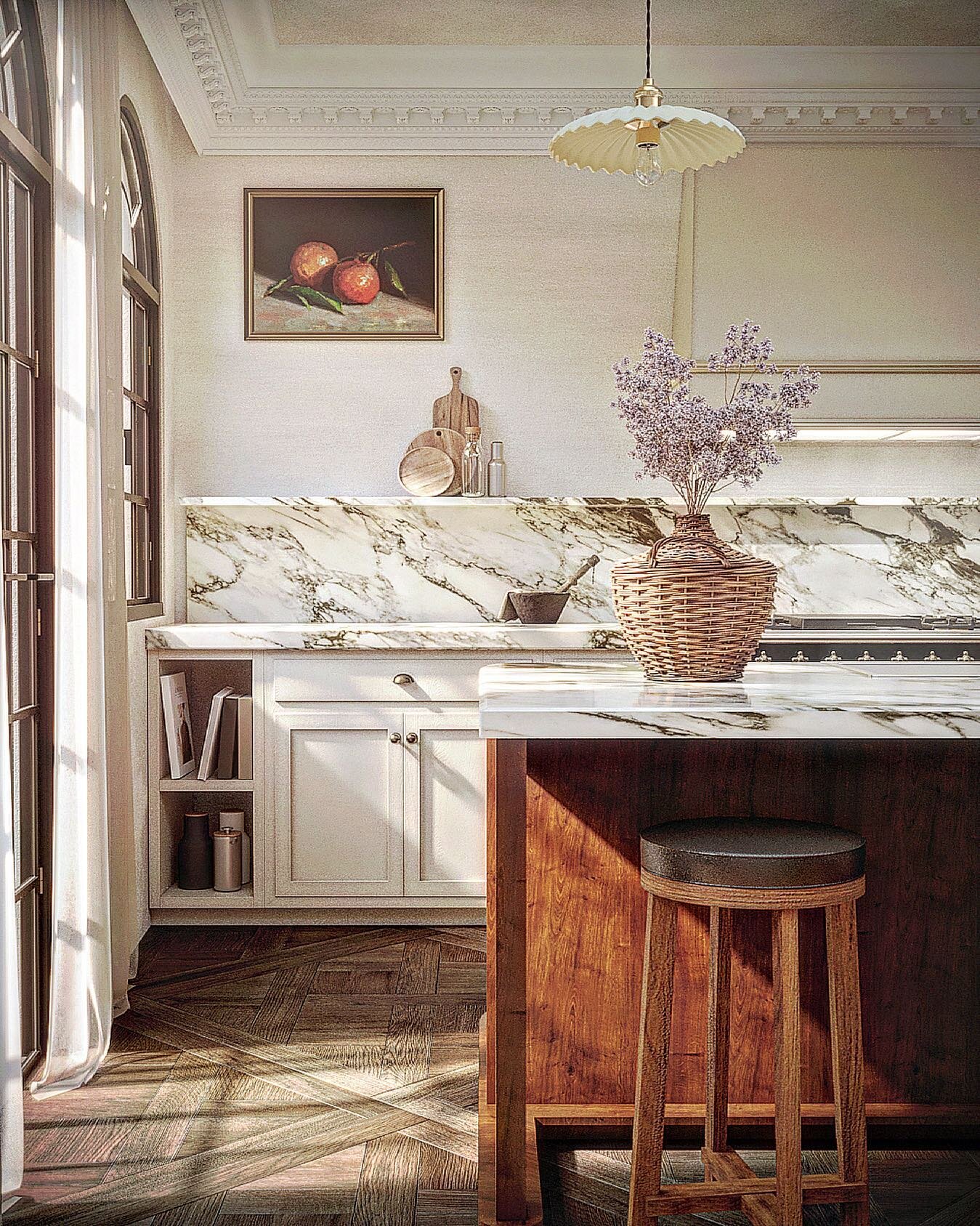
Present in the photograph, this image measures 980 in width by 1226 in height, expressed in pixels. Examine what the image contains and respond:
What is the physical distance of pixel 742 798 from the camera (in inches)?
80.2

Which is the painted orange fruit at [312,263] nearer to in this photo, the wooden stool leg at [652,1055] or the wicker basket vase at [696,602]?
the wicker basket vase at [696,602]

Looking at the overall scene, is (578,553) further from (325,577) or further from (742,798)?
(742,798)

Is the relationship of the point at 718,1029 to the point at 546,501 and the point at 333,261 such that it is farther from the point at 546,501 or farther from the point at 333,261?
the point at 333,261

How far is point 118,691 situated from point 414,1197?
1397mm

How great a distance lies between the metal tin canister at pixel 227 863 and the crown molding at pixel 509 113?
2423 millimetres

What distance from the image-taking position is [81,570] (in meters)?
2.58

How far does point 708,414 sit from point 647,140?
0.77m

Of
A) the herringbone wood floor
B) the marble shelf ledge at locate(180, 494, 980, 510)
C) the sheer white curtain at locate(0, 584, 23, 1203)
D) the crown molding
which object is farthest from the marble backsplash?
the sheer white curtain at locate(0, 584, 23, 1203)

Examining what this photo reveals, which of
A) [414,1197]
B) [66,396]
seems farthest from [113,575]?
[414,1197]

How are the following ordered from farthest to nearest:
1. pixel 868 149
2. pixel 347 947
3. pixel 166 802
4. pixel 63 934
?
1. pixel 868 149
2. pixel 166 802
3. pixel 347 947
4. pixel 63 934

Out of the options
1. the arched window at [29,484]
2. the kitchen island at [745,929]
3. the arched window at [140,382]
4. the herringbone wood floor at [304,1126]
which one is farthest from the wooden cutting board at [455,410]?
the kitchen island at [745,929]

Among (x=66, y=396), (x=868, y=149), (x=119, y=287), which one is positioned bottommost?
(x=66, y=396)

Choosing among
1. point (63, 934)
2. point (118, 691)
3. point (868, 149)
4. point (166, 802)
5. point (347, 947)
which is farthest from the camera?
point (868, 149)

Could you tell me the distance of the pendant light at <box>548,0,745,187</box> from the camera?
7.44 feet
